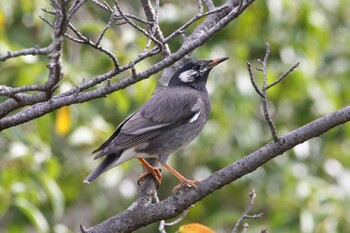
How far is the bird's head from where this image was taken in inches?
235

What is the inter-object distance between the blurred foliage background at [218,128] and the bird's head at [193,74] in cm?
61

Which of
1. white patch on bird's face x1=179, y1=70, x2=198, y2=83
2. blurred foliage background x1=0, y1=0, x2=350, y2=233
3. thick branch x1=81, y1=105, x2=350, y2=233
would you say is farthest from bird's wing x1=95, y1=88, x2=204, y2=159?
thick branch x1=81, y1=105, x2=350, y2=233

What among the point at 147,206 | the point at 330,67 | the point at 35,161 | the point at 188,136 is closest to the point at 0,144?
the point at 35,161

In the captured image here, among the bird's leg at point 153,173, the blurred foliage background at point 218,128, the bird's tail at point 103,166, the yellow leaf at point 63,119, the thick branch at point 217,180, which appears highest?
the thick branch at point 217,180

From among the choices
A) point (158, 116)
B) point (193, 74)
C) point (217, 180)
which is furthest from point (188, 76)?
point (217, 180)

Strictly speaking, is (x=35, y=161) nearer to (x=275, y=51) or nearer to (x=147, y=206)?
(x=147, y=206)

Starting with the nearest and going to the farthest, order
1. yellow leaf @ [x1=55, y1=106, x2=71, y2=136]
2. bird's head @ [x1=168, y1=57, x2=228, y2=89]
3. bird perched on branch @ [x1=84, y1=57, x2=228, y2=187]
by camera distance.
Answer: bird perched on branch @ [x1=84, y1=57, x2=228, y2=187] → bird's head @ [x1=168, y1=57, x2=228, y2=89] → yellow leaf @ [x1=55, y1=106, x2=71, y2=136]

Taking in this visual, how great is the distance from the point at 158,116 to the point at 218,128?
2161mm

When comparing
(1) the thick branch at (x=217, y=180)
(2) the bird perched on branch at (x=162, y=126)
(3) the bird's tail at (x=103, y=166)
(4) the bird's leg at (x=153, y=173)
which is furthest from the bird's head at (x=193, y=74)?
(1) the thick branch at (x=217, y=180)

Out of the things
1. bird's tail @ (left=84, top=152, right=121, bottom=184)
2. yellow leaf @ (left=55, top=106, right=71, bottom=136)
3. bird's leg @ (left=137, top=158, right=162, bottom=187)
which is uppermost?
bird's tail @ (left=84, top=152, right=121, bottom=184)

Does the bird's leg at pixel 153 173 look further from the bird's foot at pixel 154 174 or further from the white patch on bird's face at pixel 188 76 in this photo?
the white patch on bird's face at pixel 188 76

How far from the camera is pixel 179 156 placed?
8250mm

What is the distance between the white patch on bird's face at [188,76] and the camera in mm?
5992

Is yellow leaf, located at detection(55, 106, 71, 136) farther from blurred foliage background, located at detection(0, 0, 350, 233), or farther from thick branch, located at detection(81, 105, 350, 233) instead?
thick branch, located at detection(81, 105, 350, 233)
